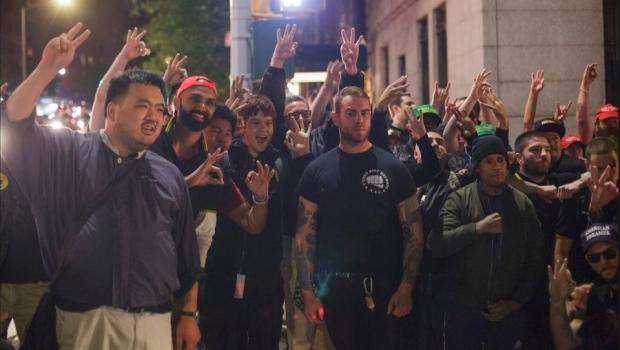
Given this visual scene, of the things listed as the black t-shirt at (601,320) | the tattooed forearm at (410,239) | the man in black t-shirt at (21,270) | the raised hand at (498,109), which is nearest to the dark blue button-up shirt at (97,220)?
the man in black t-shirt at (21,270)

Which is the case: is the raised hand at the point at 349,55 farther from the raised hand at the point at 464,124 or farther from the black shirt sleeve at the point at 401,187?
the black shirt sleeve at the point at 401,187

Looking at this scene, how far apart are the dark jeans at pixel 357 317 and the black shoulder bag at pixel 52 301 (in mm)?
2088

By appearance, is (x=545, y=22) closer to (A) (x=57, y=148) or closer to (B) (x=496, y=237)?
(B) (x=496, y=237)

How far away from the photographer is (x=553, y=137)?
748 centimetres

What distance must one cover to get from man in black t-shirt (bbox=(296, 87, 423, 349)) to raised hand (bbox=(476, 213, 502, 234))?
436 millimetres

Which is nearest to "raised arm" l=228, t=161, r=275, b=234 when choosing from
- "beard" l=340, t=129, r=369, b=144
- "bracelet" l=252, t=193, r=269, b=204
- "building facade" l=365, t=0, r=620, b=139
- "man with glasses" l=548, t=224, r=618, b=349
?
"bracelet" l=252, t=193, r=269, b=204

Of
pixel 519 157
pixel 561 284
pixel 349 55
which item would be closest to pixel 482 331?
pixel 561 284

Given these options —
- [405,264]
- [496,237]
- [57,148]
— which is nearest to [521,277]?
[496,237]

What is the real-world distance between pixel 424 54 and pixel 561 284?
13.3 m

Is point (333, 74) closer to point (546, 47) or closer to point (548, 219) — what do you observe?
point (548, 219)

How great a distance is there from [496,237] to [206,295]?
2194 millimetres

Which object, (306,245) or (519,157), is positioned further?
(519,157)

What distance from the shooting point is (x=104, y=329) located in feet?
14.8

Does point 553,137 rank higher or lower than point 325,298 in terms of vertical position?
higher
